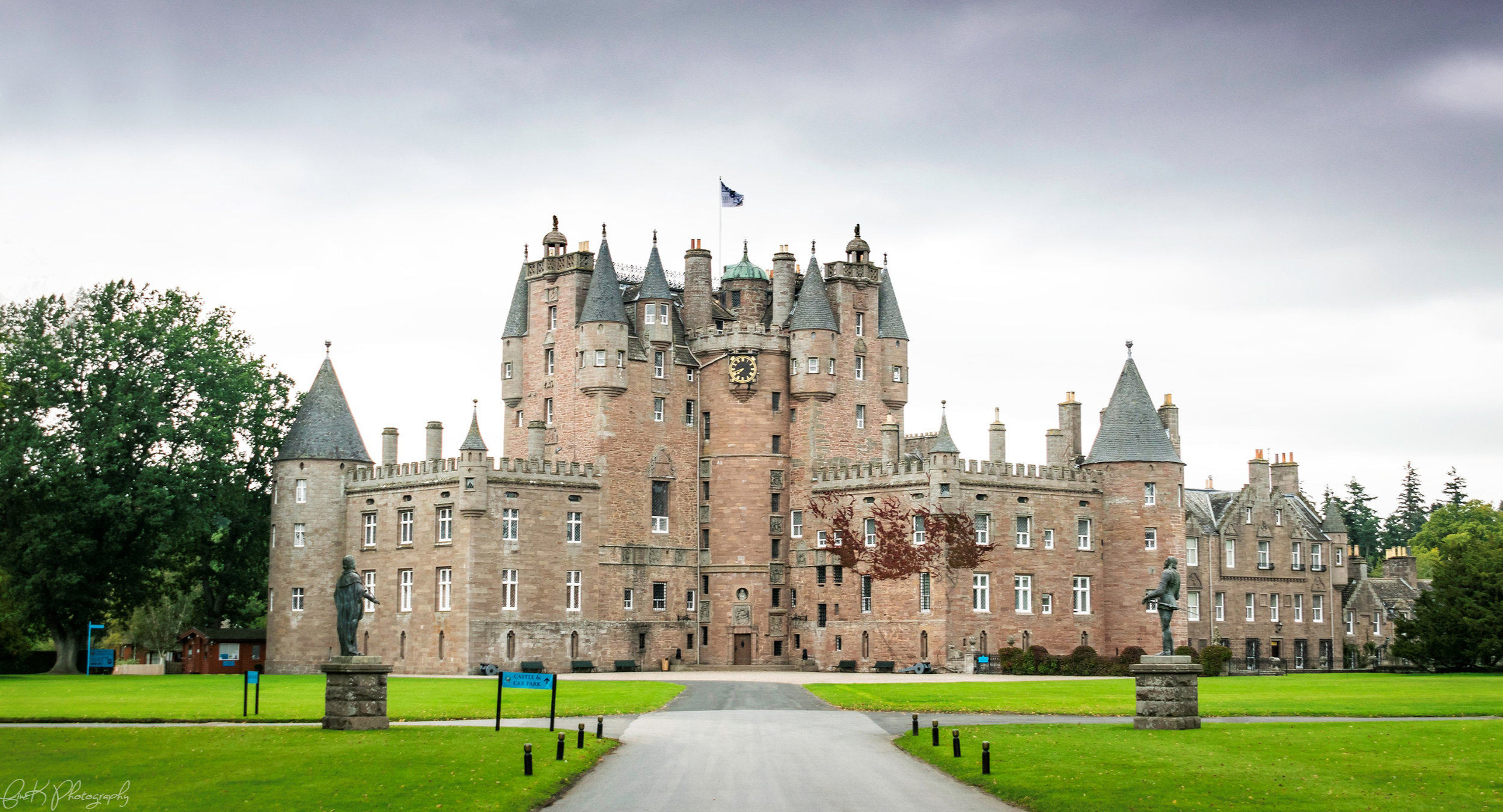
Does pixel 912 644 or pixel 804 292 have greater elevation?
pixel 804 292

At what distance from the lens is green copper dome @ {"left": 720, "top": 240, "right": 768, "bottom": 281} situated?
83.2 meters

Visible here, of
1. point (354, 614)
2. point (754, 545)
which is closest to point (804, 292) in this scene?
point (754, 545)

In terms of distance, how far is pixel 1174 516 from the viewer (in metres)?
74.4

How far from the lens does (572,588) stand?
243 ft

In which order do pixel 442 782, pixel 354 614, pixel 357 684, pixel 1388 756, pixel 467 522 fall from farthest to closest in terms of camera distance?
pixel 467 522, pixel 354 614, pixel 357 684, pixel 1388 756, pixel 442 782

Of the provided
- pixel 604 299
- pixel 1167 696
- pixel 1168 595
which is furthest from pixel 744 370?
pixel 1167 696

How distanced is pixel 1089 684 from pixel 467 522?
2939 cm

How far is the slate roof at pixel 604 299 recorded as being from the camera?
76.1m

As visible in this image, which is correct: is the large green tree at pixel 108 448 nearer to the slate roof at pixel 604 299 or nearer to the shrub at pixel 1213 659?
the slate roof at pixel 604 299

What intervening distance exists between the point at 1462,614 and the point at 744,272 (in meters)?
39.2

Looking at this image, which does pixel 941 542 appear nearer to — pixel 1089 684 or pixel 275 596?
pixel 1089 684

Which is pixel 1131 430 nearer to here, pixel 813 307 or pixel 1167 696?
pixel 813 307

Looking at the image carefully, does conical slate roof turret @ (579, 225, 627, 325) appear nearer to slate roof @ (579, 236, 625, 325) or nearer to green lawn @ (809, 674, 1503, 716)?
slate roof @ (579, 236, 625, 325)

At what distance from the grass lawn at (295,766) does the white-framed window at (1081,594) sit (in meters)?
43.4
